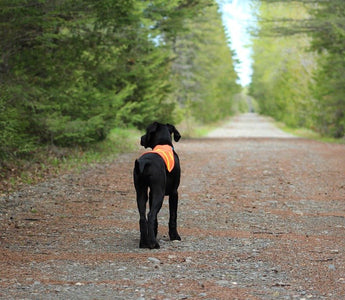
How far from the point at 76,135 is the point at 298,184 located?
19.6 ft

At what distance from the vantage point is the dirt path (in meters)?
4.93

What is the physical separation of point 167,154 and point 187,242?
1.08 meters

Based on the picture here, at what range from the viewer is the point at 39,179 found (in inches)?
488

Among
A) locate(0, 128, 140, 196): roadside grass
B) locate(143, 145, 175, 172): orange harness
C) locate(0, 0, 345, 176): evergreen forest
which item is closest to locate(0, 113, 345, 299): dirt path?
locate(0, 128, 140, 196): roadside grass

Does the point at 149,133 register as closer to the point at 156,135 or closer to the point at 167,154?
the point at 156,135

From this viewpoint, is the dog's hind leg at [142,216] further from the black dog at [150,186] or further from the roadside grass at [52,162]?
the roadside grass at [52,162]

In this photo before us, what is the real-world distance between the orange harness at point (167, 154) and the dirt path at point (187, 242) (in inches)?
36.3

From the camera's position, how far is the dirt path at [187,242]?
4926 millimetres

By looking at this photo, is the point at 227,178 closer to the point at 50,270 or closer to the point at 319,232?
the point at 319,232

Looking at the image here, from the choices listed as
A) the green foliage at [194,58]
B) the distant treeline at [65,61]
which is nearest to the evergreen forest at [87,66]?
the distant treeline at [65,61]

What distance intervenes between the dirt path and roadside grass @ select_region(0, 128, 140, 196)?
61 centimetres

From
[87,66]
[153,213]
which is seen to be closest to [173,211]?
[153,213]

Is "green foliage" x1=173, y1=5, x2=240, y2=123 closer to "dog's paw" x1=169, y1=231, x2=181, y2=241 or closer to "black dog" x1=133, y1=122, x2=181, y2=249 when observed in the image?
"dog's paw" x1=169, y1=231, x2=181, y2=241

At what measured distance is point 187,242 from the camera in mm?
6738
